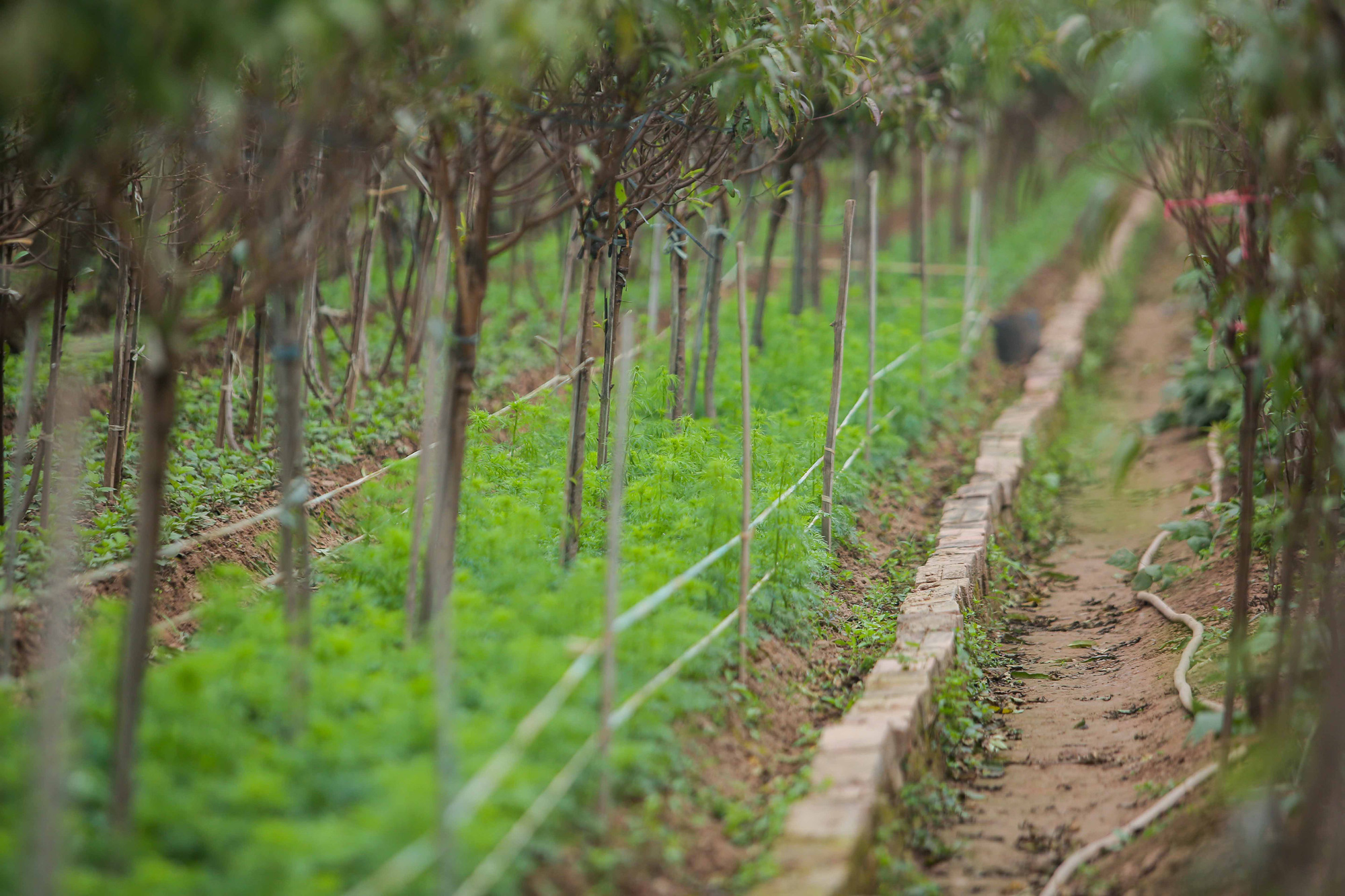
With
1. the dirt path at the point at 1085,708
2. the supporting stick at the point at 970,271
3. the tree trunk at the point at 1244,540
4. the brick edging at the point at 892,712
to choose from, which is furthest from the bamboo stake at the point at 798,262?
the tree trunk at the point at 1244,540

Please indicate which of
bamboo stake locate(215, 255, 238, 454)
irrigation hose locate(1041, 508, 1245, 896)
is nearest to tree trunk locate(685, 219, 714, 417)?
bamboo stake locate(215, 255, 238, 454)

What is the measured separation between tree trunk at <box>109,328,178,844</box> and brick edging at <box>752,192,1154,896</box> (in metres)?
1.86

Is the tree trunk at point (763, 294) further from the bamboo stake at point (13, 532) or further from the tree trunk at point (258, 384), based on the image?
the bamboo stake at point (13, 532)

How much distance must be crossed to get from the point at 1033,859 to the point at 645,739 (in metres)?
1.66

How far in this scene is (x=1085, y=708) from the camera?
5.45m

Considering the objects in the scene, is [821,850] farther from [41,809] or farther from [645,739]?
[41,809]

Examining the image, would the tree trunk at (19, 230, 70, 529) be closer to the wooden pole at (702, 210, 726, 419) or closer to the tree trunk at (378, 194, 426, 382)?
the tree trunk at (378, 194, 426, 382)

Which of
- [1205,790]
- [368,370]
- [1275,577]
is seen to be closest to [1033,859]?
[1205,790]

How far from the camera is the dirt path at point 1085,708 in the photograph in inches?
170

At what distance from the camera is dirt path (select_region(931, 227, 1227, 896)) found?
432 cm

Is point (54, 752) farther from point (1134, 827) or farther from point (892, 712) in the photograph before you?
point (1134, 827)

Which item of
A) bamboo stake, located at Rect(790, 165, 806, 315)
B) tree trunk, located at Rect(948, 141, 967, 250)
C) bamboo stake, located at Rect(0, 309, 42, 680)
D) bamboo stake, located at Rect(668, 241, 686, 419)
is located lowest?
bamboo stake, located at Rect(0, 309, 42, 680)

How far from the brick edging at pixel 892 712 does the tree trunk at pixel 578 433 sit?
1402 millimetres

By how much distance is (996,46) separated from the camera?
12.2 feet
